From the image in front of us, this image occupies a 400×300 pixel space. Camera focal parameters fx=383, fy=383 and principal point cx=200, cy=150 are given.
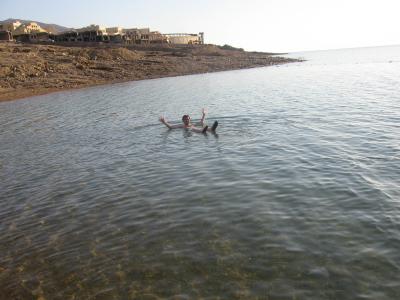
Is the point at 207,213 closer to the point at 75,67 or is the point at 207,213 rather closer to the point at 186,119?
the point at 186,119

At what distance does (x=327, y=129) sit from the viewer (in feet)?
67.7

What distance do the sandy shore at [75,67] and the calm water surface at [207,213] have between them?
100.0 ft

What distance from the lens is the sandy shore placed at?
50.1 metres

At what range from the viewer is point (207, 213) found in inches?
424

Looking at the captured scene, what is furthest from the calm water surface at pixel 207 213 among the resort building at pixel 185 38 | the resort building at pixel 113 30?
the resort building at pixel 185 38

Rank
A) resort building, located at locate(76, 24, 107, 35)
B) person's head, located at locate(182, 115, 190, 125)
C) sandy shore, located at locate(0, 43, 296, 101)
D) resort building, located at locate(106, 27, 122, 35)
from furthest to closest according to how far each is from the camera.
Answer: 1. resort building, located at locate(106, 27, 122, 35)
2. resort building, located at locate(76, 24, 107, 35)
3. sandy shore, located at locate(0, 43, 296, 101)
4. person's head, located at locate(182, 115, 190, 125)

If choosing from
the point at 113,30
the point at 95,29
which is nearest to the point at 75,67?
the point at 95,29

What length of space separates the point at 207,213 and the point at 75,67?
57001mm

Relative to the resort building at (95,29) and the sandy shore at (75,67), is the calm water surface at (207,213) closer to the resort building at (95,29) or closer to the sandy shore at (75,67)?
the sandy shore at (75,67)

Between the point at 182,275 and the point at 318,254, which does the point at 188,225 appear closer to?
the point at 182,275

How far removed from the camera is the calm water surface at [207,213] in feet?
25.4

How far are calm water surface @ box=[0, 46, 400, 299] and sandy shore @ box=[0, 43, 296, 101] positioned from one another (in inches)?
1199

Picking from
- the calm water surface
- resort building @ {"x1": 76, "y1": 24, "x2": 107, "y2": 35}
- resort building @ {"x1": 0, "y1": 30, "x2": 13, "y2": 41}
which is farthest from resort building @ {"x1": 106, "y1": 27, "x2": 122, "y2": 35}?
the calm water surface

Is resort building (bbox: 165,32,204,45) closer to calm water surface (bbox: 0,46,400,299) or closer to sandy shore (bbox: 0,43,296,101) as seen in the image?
sandy shore (bbox: 0,43,296,101)
